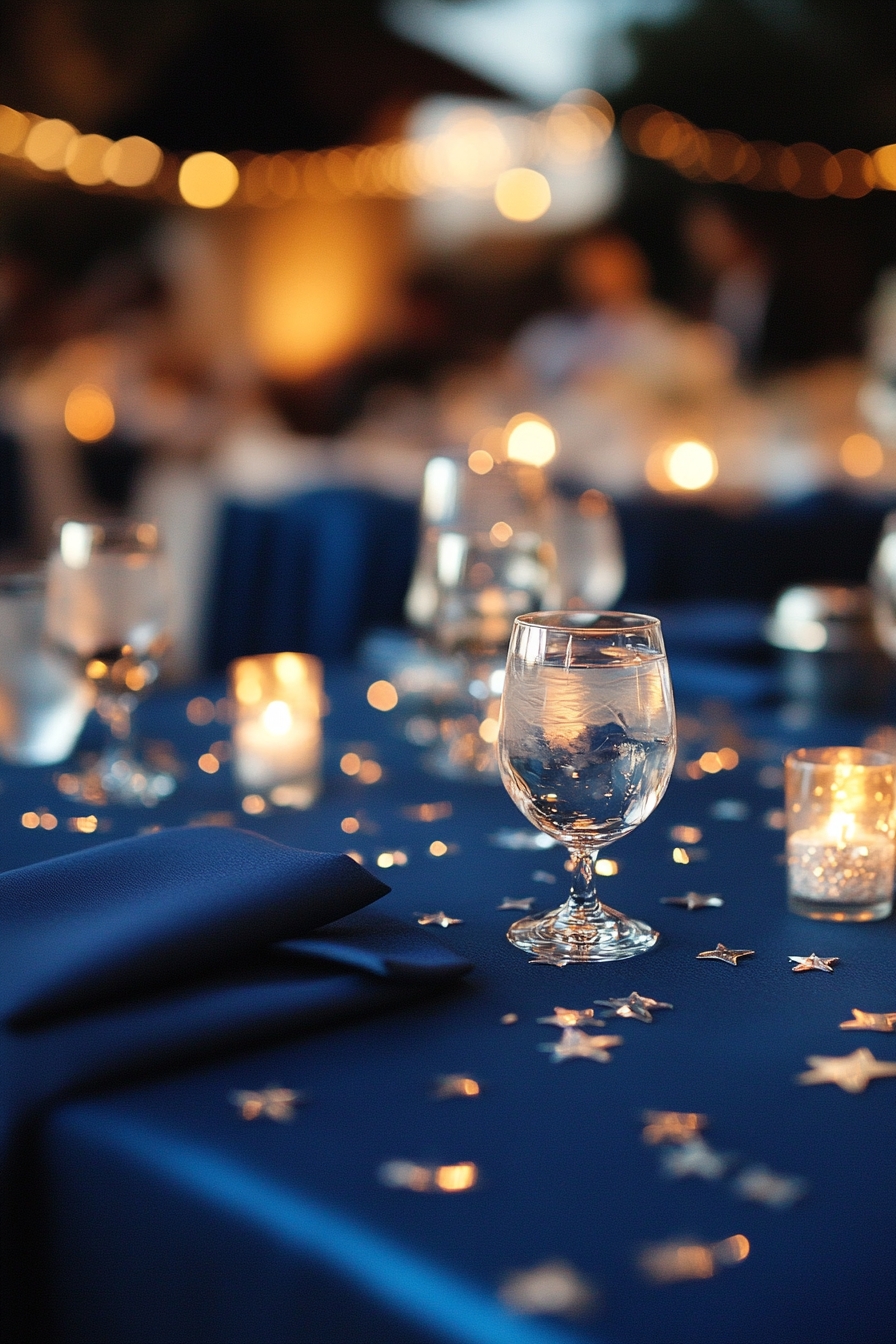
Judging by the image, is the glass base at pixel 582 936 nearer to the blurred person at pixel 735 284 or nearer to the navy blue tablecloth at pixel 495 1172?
the navy blue tablecloth at pixel 495 1172

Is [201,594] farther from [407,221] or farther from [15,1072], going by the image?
[407,221]

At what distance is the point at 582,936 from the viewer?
722 millimetres

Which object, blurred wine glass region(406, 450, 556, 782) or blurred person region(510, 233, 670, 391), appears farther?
blurred person region(510, 233, 670, 391)

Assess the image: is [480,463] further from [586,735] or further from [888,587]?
[586,735]

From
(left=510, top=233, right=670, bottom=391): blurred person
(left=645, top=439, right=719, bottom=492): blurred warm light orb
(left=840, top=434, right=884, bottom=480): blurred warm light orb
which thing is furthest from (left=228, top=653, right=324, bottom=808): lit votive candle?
(left=510, top=233, right=670, bottom=391): blurred person

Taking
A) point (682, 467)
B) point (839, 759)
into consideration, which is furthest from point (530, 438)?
point (839, 759)

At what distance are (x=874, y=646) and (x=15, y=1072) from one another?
3.09ft

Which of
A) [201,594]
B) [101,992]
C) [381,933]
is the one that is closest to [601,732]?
[381,933]

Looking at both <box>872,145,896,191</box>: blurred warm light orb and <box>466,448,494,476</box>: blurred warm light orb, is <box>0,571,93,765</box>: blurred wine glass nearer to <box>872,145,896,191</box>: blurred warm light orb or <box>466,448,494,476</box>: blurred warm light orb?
<box>466,448,494,476</box>: blurred warm light orb

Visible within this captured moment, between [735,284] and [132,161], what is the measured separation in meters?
4.31

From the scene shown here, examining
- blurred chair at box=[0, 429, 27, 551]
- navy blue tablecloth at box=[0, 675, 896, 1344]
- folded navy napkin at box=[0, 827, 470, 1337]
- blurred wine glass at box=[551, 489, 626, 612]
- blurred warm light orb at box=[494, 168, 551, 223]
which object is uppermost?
blurred warm light orb at box=[494, 168, 551, 223]

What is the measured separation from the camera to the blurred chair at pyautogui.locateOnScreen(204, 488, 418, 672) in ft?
8.62

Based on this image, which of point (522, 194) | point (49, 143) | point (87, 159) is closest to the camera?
point (49, 143)

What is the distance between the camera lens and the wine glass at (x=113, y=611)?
107 centimetres
